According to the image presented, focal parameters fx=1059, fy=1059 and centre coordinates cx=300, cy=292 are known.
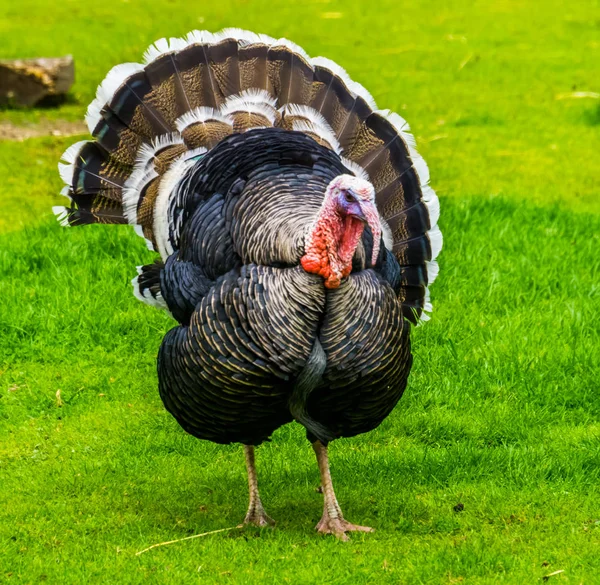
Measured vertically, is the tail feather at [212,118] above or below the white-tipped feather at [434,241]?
above

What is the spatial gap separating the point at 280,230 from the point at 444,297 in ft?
10.8

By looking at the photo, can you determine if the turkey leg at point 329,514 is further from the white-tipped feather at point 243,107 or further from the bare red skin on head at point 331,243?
the white-tipped feather at point 243,107

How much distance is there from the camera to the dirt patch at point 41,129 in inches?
440

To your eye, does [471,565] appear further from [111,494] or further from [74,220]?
[74,220]

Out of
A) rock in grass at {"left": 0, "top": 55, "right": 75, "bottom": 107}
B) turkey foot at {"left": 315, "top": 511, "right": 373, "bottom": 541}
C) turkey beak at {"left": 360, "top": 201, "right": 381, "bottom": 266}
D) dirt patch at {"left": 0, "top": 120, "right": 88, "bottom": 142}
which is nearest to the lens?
turkey beak at {"left": 360, "top": 201, "right": 381, "bottom": 266}

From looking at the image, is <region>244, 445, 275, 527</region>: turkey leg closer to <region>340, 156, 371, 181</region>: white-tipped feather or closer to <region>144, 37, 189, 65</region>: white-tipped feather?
<region>340, 156, 371, 181</region>: white-tipped feather

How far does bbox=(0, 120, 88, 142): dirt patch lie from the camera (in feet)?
36.7

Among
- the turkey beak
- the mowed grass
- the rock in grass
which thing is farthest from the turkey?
the rock in grass

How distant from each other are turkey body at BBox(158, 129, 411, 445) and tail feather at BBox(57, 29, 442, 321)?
0.79m

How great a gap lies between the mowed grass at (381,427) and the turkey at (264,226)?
412 mm

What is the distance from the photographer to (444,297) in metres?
7.59

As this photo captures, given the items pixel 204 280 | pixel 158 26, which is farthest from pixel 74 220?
pixel 158 26

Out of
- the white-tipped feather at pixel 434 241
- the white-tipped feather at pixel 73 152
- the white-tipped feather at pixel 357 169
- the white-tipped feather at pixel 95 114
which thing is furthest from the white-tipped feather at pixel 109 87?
the white-tipped feather at pixel 434 241

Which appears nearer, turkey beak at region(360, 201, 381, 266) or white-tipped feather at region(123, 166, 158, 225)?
turkey beak at region(360, 201, 381, 266)
